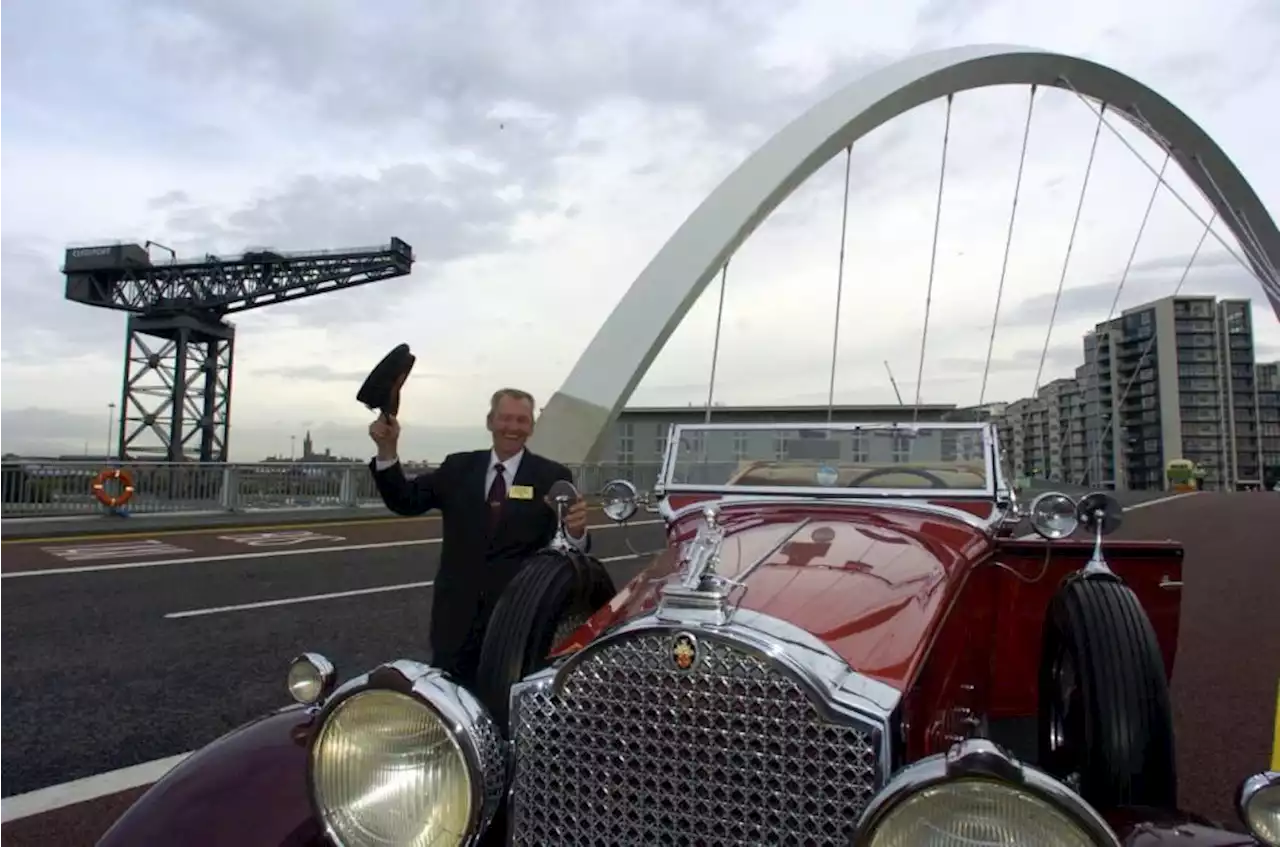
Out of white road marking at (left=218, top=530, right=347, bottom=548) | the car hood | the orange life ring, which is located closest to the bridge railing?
the orange life ring

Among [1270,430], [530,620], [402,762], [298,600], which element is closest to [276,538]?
[298,600]

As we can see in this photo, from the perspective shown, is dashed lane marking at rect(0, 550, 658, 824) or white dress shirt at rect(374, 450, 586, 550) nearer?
dashed lane marking at rect(0, 550, 658, 824)

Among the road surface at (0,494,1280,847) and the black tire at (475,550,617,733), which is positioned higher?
the black tire at (475,550,617,733)

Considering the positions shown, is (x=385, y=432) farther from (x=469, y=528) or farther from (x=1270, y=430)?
(x=1270, y=430)

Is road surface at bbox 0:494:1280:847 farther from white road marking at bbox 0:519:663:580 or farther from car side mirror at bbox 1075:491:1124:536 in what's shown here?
car side mirror at bbox 1075:491:1124:536

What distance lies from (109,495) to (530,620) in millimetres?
13279

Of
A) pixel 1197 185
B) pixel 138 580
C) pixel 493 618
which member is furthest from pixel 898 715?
pixel 1197 185

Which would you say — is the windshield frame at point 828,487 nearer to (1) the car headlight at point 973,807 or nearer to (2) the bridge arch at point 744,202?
(1) the car headlight at point 973,807

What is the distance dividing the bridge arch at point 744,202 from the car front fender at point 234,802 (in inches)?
577

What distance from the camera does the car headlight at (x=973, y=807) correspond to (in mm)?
1384

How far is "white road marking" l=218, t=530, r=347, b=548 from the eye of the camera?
11508 mm

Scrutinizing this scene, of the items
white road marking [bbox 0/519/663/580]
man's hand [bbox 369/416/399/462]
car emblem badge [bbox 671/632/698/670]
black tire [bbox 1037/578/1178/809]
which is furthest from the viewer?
white road marking [bbox 0/519/663/580]

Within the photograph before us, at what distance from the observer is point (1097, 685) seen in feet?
8.05

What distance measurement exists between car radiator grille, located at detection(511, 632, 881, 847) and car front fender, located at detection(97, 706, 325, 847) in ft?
1.86
